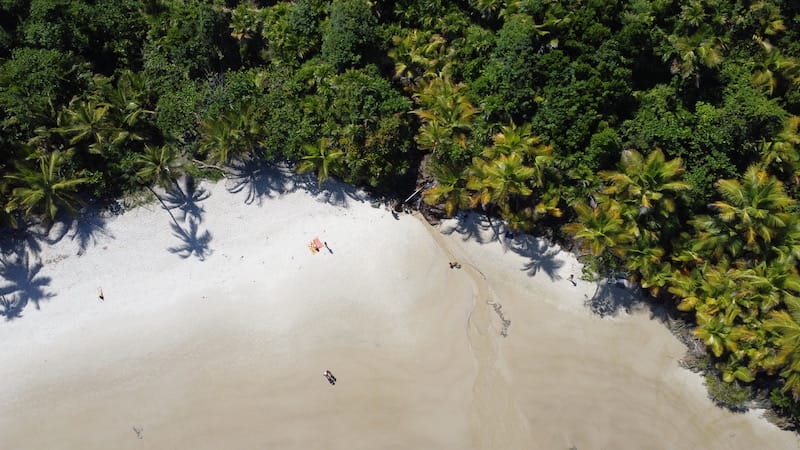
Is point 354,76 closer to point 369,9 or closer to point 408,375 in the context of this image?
point 369,9

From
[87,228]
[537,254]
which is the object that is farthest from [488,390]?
[87,228]

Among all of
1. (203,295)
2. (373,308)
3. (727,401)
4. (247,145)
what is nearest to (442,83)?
(247,145)

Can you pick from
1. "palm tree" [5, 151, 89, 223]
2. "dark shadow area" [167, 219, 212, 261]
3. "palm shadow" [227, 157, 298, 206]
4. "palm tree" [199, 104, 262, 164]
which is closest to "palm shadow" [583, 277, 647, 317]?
"palm shadow" [227, 157, 298, 206]

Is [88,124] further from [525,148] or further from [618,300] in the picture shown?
[618,300]

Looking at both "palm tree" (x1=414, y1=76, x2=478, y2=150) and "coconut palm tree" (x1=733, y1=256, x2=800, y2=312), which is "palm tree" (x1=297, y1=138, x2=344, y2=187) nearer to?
"palm tree" (x1=414, y1=76, x2=478, y2=150)

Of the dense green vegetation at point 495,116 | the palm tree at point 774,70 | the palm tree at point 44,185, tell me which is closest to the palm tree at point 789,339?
the dense green vegetation at point 495,116
